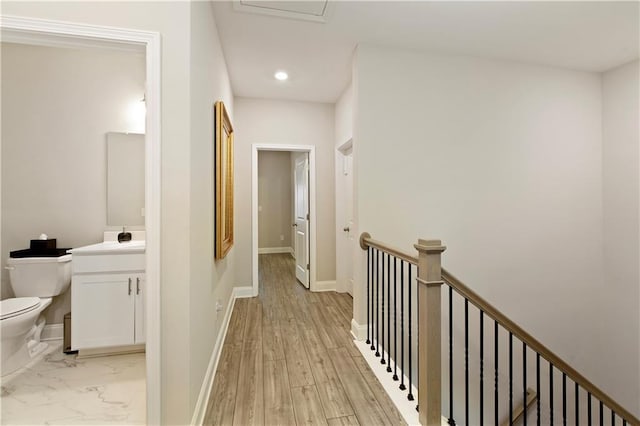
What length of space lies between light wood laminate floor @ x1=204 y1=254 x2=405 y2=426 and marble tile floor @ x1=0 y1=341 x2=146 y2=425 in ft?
1.76

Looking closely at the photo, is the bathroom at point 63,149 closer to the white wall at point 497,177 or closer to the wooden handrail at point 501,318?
the white wall at point 497,177

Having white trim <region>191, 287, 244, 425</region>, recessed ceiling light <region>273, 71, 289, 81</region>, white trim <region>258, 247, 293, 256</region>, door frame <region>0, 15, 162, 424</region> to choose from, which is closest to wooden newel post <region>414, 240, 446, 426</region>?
white trim <region>191, 287, 244, 425</region>

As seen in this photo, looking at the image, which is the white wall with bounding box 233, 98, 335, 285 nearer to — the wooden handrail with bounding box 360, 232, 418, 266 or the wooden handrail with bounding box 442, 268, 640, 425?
the wooden handrail with bounding box 360, 232, 418, 266

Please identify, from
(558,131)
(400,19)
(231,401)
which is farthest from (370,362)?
(558,131)

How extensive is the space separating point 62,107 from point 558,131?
4.90 m

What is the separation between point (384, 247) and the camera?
205cm

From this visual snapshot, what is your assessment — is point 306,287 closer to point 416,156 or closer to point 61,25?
point 416,156

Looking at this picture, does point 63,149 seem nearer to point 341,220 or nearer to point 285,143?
point 285,143

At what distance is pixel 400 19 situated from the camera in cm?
213

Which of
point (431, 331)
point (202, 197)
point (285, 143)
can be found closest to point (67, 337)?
point (202, 197)

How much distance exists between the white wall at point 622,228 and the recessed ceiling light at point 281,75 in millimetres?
3565

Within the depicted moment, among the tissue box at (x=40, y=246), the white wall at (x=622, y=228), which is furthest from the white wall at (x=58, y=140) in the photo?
the white wall at (x=622, y=228)

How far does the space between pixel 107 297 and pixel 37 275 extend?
2.28 ft

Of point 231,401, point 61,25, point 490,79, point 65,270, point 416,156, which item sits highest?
point 490,79
